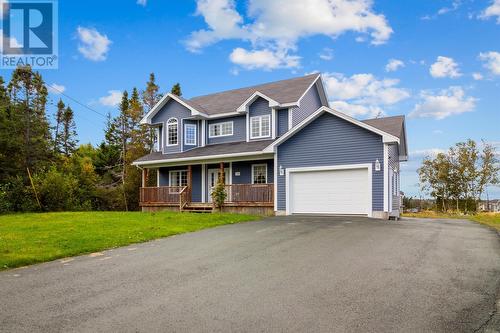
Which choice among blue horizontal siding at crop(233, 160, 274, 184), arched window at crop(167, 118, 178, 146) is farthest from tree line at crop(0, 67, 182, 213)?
blue horizontal siding at crop(233, 160, 274, 184)

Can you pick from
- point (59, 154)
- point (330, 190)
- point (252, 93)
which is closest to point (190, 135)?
point (252, 93)

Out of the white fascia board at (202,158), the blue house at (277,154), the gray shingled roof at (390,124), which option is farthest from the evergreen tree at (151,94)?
the gray shingled roof at (390,124)

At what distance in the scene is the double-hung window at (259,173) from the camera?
69.1ft

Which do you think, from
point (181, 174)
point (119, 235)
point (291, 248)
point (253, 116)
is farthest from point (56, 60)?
point (291, 248)

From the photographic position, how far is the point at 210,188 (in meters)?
23.0

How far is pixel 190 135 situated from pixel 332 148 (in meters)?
10.1

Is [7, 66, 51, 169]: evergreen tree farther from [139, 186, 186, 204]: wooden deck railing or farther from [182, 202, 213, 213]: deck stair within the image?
[182, 202, 213, 213]: deck stair

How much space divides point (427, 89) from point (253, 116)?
9.25 m

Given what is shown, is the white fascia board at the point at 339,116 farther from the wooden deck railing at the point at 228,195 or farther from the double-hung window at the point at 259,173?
the double-hung window at the point at 259,173

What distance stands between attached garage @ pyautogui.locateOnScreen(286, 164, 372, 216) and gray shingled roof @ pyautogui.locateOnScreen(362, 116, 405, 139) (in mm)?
2231

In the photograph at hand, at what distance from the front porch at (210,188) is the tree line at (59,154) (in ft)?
21.9

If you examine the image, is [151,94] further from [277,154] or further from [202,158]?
[277,154]

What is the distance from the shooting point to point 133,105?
40.0m

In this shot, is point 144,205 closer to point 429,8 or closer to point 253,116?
point 253,116
